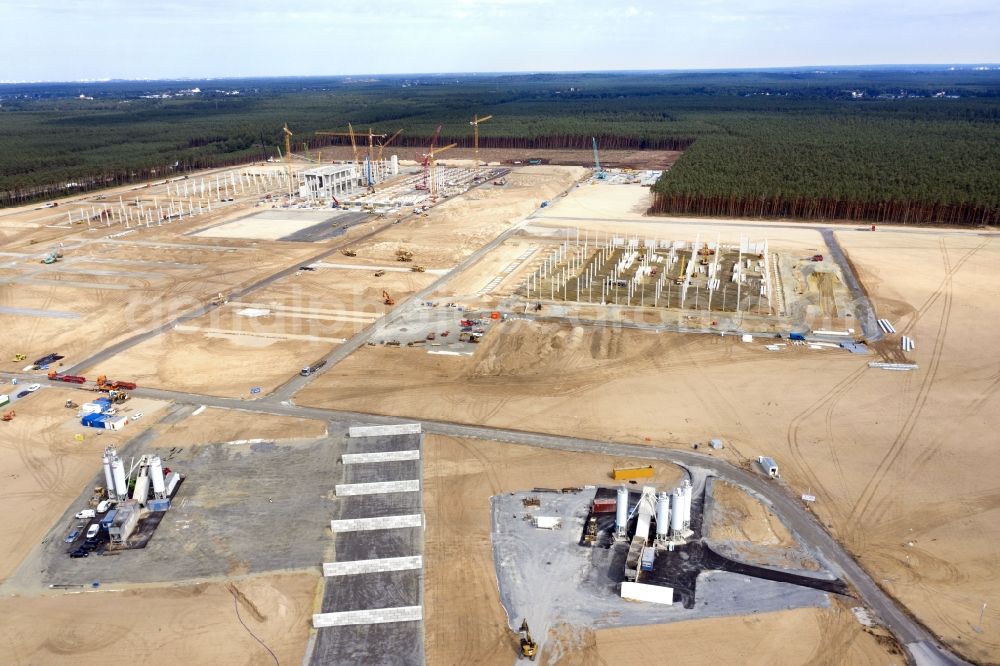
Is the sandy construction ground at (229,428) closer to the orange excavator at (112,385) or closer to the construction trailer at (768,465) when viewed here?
the orange excavator at (112,385)

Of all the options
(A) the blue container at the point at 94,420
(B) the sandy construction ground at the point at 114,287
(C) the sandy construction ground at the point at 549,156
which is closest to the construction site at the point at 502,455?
(B) the sandy construction ground at the point at 114,287

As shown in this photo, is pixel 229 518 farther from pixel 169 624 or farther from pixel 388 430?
pixel 388 430

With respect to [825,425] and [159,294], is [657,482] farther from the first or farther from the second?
[159,294]

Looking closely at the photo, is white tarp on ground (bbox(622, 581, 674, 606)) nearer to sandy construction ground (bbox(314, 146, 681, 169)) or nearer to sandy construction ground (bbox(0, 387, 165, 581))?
sandy construction ground (bbox(0, 387, 165, 581))

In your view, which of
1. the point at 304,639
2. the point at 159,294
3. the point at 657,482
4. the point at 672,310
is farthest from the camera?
the point at 159,294

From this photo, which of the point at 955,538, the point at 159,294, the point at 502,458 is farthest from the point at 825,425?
the point at 159,294
